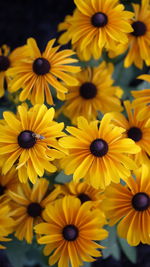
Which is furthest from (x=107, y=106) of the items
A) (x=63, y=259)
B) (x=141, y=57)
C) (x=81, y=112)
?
(x=63, y=259)

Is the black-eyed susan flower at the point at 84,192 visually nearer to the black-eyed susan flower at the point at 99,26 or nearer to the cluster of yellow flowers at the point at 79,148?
the cluster of yellow flowers at the point at 79,148

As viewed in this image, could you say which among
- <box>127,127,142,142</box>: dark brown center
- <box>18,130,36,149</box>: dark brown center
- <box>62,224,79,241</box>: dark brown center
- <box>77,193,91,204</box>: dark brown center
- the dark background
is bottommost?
<box>62,224,79,241</box>: dark brown center

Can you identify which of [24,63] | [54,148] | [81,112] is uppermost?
[24,63]

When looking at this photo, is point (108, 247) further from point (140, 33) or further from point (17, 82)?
point (140, 33)

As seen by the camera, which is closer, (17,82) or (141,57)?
(17,82)

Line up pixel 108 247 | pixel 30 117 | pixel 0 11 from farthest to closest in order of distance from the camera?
pixel 0 11 → pixel 108 247 → pixel 30 117

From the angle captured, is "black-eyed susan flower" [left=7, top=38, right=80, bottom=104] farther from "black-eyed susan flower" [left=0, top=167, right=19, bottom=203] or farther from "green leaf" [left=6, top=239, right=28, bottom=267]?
"green leaf" [left=6, top=239, right=28, bottom=267]

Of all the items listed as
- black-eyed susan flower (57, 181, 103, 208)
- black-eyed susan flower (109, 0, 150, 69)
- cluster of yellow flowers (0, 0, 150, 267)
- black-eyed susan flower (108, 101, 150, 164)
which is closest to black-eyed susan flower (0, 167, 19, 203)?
cluster of yellow flowers (0, 0, 150, 267)
